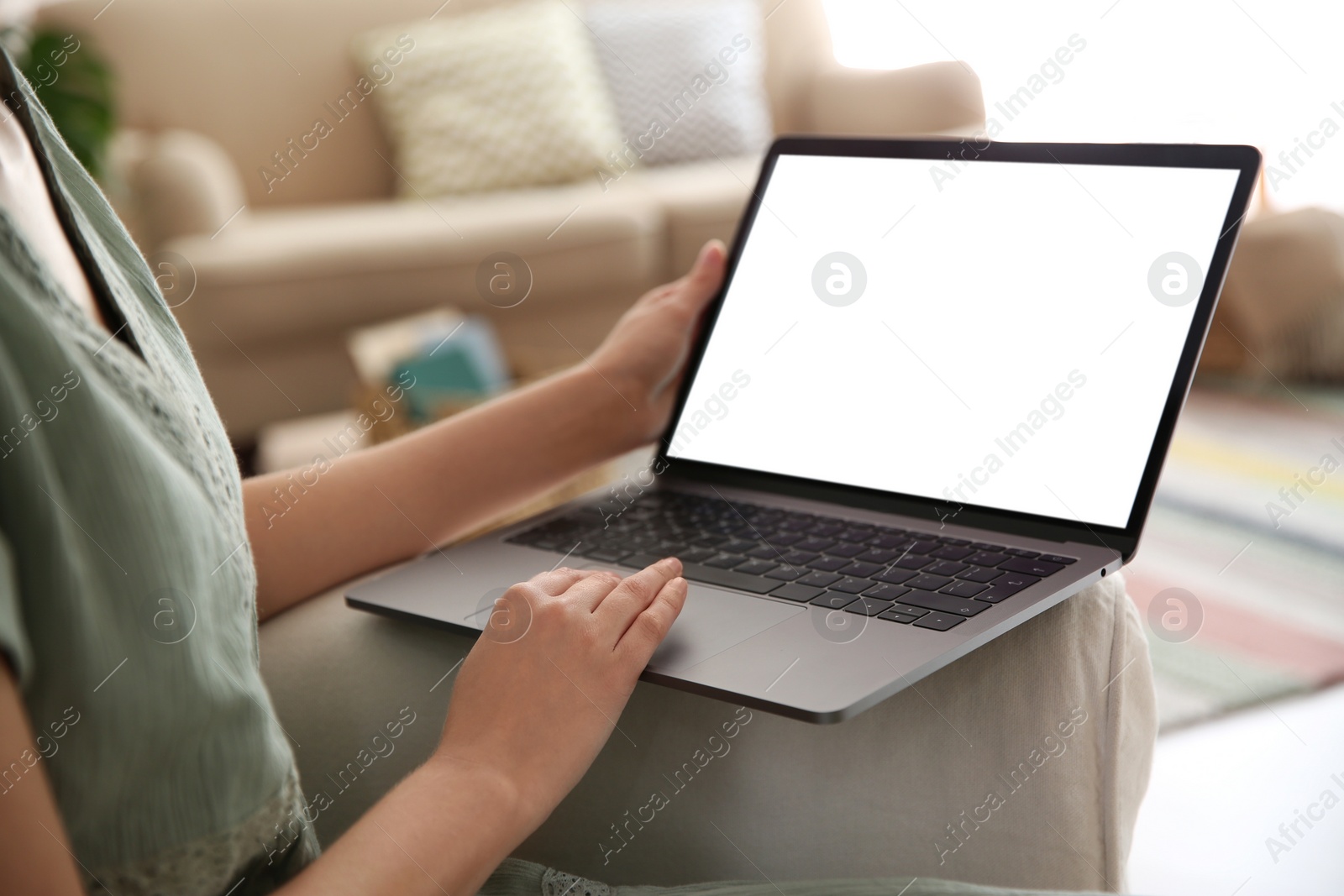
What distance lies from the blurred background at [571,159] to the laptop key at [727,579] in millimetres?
972

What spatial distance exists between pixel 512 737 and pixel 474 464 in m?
0.34

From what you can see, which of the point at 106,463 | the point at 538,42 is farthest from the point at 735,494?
the point at 538,42

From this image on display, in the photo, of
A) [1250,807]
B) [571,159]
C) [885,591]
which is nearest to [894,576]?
[885,591]

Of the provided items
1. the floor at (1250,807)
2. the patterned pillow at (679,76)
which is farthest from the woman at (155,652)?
the patterned pillow at (679,76)

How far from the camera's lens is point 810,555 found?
2.19 ft

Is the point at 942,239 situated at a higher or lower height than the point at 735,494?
higher

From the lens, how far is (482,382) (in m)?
1.71

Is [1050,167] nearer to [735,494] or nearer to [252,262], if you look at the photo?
[735,494]

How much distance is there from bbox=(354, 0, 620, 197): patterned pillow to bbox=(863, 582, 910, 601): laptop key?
2.20 metres

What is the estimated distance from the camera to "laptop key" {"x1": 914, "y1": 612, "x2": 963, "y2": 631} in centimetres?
55

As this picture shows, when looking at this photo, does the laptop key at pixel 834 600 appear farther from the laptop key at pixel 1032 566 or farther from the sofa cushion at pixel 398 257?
the sofa cushion at pixel 398 257

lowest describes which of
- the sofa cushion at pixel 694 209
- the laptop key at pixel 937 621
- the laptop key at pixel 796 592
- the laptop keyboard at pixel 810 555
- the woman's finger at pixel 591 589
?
the sofa cushion at pixel 694 209

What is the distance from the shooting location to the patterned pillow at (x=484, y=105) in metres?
2.62

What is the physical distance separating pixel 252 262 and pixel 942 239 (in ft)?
5.90
